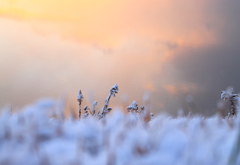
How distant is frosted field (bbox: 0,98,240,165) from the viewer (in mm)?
1406

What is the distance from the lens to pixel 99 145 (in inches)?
64.4

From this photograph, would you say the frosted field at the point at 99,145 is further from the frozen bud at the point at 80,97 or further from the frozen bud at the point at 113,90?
the frozen bud at the point at 113,90

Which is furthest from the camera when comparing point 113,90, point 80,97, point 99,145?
point 113,90

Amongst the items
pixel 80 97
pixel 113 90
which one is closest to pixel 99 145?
pixel 80 97

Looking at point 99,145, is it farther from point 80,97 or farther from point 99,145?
point 80,97

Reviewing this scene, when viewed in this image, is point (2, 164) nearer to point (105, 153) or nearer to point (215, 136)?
point (105, 153)

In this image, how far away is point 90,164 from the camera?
4.50 feet

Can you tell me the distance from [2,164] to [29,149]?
16cm

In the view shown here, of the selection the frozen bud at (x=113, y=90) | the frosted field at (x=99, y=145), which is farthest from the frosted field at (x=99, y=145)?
the frozen bud at (x=113, y=90)

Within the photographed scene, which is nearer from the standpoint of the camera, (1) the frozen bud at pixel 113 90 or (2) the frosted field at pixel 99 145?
(2) the frosted field at pixel 99 145

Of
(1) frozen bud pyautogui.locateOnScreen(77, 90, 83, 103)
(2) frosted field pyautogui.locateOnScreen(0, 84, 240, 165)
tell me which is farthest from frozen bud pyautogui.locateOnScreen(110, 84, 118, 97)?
(2) frosted field pyautogui.locateOnScreen(0, 84, 240, 165)

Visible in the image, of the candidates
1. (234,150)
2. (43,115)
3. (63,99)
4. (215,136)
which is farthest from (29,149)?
(215,136)

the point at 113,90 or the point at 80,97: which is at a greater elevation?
the point at 113,90

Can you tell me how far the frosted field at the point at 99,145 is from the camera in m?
1.41
